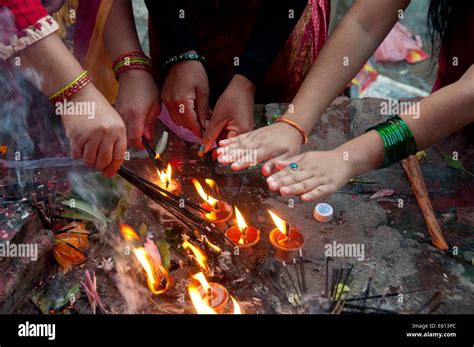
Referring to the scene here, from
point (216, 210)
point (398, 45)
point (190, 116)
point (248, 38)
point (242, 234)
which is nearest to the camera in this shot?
point (242, 234)

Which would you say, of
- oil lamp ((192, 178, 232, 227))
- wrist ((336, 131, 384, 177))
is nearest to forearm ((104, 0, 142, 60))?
oil lamp ((192, 178, 232, 227))

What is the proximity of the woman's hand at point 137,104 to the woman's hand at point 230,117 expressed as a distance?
34 cm

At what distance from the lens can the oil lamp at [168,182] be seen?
261 centimetres

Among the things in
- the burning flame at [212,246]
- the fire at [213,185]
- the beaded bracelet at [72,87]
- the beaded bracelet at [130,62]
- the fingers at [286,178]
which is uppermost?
the beaded bracelet at [130,62]

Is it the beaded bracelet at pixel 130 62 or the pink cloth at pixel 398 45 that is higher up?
the pink cloth at pixel 398 45

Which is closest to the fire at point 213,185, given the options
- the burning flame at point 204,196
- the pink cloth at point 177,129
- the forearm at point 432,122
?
the burning flame at point 204,196

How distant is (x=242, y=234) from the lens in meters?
2.33

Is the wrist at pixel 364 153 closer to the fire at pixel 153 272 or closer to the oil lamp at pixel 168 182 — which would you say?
the oil lamp at pixel 168 182

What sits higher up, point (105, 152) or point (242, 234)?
point (105, 152)

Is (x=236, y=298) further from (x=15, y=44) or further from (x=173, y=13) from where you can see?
(x=173, y=13)

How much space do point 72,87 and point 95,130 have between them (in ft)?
0.68

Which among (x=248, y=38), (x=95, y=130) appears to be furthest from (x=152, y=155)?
(x=248, y=38)

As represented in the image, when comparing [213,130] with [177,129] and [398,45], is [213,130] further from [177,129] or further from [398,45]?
[398,45]
